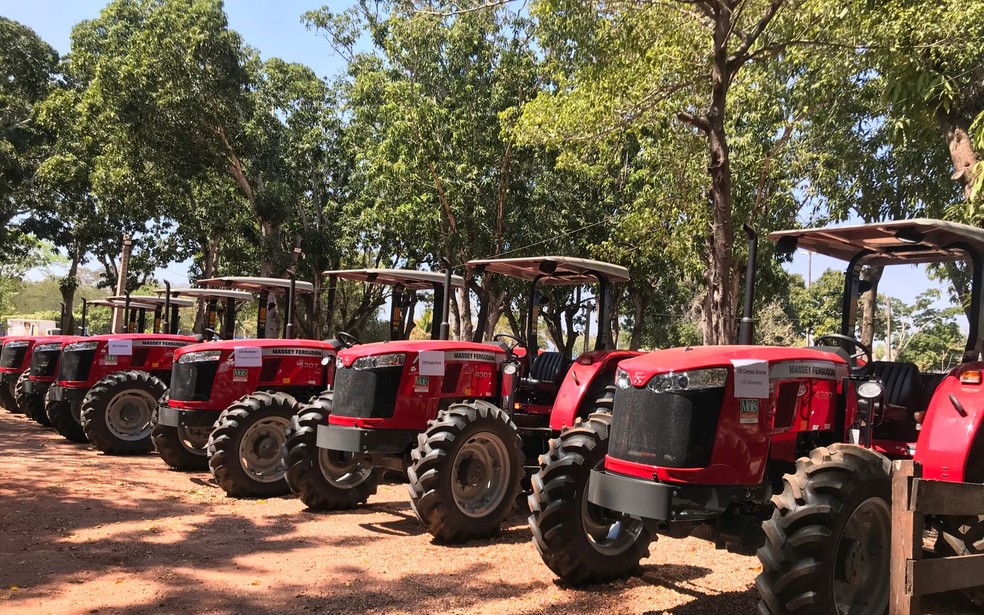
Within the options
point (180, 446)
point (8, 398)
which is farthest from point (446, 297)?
point (8, 398)

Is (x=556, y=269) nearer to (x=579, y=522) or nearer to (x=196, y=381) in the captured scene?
(x=579, y=522)

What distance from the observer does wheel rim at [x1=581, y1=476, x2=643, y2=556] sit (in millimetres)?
5734

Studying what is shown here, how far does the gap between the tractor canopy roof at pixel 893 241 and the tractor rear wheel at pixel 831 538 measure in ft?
6.10

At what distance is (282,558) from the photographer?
6531mm

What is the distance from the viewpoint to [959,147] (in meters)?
11.7

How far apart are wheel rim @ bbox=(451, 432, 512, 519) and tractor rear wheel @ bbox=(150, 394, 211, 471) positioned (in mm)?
4759

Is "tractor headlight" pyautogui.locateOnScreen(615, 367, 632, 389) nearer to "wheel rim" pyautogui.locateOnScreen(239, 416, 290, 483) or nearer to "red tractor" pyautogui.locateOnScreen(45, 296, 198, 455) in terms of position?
"wheel rim" pyautogui.locateOnScreen(239, 416, 290, 483)

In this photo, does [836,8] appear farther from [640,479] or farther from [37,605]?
[37,605]

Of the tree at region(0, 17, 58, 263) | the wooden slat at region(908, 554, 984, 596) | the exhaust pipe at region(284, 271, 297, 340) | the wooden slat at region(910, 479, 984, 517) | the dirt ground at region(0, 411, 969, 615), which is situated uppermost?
the tree at region(0, 17, 58, 263)

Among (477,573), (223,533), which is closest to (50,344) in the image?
(223,533)

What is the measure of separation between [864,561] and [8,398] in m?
18.5

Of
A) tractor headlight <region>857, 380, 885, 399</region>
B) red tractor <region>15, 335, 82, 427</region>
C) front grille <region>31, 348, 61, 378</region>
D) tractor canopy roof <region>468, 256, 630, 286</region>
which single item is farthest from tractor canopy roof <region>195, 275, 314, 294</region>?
tractor headlight <region>857, 380, 885, 399</region>

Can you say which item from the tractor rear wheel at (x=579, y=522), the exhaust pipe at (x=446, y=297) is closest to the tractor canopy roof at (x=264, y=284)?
the exhaust pipe at (x=446, y=297)

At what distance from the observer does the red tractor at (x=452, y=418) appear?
23.0 ft
